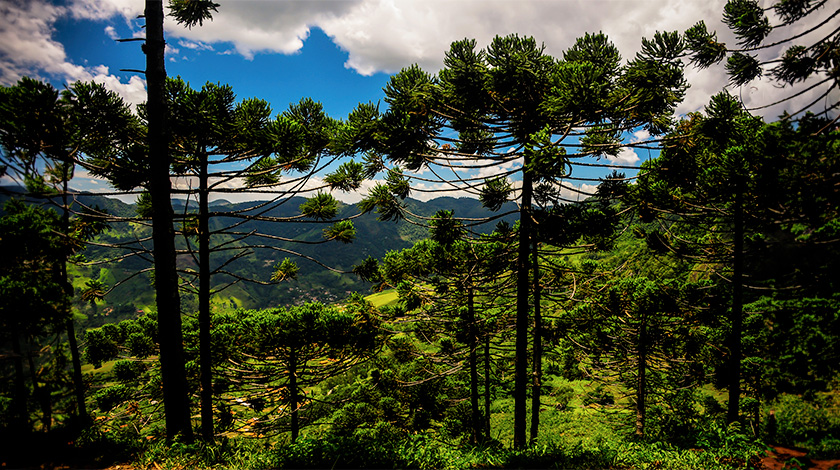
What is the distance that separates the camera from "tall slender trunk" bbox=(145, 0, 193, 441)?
17.2 feet

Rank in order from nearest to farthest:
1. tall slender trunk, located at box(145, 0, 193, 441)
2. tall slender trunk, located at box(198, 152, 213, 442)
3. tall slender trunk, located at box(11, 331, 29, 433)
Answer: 1. tall slender trunk, located at box(145, 0, 193, 441)
2. tall slender trunk, located at box(11, 331, 29, 433)
3. tall slender trunk, located at box(198, 152, 213, 442)

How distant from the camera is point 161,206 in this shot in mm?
5316

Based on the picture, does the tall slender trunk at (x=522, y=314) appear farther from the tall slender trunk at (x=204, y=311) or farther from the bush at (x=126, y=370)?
the bush at (x=126, y=370)

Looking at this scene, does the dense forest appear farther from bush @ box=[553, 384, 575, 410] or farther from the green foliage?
bush @ box=[553, 384, 575, 410]

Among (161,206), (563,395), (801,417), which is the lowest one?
(563,395)

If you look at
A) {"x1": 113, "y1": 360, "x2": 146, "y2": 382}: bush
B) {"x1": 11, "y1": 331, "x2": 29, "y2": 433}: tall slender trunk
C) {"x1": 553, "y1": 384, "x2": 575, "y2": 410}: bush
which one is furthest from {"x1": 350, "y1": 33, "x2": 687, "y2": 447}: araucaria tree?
{"x1": 553, "y1": 384, "x2": 575, "y2": 410}: bush

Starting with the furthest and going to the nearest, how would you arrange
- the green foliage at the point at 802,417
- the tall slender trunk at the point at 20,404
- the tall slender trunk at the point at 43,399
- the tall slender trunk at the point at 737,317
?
the green foliage at the point at 802,417 < the tall slender trunk at the point at 737,317 < the tall slender trunk at the point at 43,399 < the tall slender trunk at the point at 20,404

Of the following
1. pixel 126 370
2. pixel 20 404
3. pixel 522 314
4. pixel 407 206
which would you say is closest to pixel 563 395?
pixel 522 314

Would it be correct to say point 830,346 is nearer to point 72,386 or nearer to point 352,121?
point 352,121

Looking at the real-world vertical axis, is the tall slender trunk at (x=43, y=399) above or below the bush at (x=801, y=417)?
above

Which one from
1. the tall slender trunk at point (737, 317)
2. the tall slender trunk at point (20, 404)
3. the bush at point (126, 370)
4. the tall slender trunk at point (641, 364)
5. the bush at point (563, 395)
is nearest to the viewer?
the tall slender trunk at point (20, 404)

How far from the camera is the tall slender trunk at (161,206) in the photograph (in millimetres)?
5234

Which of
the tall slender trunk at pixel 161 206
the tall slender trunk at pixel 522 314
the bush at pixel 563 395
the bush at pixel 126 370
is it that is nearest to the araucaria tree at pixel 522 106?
the tall slender trunk at pixel 522 314

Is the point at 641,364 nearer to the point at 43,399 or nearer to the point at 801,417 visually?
the point at 801,417
